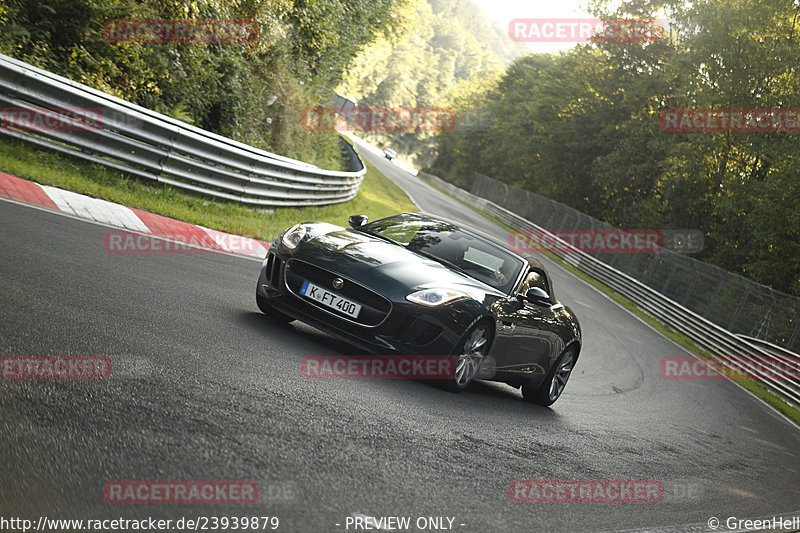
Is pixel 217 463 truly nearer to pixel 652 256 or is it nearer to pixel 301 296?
pixel 301 296

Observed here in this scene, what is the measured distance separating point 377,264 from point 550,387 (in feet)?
9.22

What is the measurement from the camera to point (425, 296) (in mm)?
6781

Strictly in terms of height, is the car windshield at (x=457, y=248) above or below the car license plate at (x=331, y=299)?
above

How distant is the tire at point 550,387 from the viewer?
8758mm

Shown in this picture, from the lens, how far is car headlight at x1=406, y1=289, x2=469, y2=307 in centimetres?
673

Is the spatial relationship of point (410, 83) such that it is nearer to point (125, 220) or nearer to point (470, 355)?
point (125, 220)

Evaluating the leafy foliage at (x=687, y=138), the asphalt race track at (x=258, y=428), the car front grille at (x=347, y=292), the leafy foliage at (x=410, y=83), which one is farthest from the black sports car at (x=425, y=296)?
the leafy foliage at (x=410, y=83)

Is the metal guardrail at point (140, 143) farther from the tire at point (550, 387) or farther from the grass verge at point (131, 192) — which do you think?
the tire at point (550, 387)

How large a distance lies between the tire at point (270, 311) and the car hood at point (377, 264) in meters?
0.72

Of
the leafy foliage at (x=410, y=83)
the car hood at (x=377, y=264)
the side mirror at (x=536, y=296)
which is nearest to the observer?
the car hood at (x=377, y=264)

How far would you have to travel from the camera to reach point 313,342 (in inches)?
289

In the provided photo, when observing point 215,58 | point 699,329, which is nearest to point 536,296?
point 215,58

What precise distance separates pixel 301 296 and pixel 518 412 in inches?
94.1

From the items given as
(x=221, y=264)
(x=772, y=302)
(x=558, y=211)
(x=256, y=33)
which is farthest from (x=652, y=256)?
(x=221, y=264)
